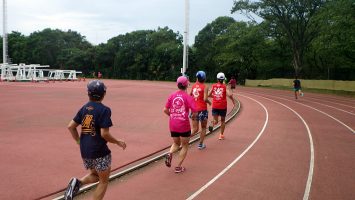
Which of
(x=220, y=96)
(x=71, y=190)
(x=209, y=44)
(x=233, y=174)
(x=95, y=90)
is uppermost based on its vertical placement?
(x=209, y=44)

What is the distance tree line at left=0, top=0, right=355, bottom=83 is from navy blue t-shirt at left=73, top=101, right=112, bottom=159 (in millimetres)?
31212

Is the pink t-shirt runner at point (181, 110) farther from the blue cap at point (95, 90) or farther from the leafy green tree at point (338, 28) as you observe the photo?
the leafy green tree at point (338, 28)

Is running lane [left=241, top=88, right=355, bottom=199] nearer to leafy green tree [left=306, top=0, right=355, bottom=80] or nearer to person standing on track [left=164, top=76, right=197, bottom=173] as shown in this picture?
person standing on track [left=164, top=76, right=197, bottom=173]

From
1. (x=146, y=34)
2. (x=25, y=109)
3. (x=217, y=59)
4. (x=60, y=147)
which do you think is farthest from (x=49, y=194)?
(x=146, y=34)

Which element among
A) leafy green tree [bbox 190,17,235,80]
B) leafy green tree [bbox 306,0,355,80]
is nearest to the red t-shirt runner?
leafy green tree [bbox 306,0,355,80]

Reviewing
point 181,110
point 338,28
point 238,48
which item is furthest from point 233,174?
point 238,48

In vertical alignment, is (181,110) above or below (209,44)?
below

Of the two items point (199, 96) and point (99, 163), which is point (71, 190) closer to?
point (99, 163)

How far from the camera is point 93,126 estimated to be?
429 cm

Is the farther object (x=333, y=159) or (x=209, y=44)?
(x=209, y=44)

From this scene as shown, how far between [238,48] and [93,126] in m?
54.2

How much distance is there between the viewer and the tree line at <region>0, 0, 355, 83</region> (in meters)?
37.5

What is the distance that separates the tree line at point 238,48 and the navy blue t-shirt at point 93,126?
3121cm

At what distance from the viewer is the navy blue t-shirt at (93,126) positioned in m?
4.26
